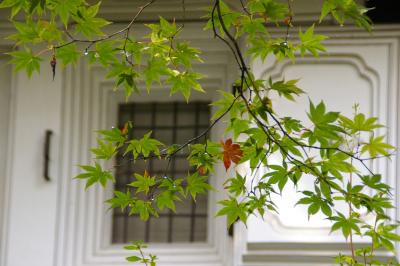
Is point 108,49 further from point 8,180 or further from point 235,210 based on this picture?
point 8,180

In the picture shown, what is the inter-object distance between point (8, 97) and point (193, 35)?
2.08 ft

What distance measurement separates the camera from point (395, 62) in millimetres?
3029

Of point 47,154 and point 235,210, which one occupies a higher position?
point 47,154

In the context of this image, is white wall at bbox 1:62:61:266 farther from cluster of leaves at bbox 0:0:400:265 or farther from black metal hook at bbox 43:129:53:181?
cluster of leaves at bbox 0:0:400:265

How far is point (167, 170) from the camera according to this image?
328cm

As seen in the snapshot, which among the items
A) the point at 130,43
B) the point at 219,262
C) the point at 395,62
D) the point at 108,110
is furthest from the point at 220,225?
the point at 130,43

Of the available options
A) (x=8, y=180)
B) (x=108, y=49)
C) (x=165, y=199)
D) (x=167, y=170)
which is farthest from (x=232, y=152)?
(x=8, y=180)

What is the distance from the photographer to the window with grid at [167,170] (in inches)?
130

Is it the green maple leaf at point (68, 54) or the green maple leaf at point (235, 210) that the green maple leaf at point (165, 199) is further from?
the green maple leaf at point (68, 54)

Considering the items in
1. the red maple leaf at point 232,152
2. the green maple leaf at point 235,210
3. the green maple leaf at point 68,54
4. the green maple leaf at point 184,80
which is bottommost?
the green maple leaf at point 235,210

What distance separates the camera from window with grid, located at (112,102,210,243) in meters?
3.30

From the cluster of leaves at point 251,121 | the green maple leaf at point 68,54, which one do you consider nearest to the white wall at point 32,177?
the cluster of leaves at point 251,121

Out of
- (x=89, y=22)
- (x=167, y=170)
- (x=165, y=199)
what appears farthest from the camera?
(x=167, y=170)

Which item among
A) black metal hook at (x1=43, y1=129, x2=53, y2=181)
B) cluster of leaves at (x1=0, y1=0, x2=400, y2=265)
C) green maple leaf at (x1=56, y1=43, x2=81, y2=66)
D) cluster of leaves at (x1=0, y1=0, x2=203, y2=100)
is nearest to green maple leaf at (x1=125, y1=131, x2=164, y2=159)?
cluster of leaves at (x1=0, y1=0, x2=400, y2=265)
